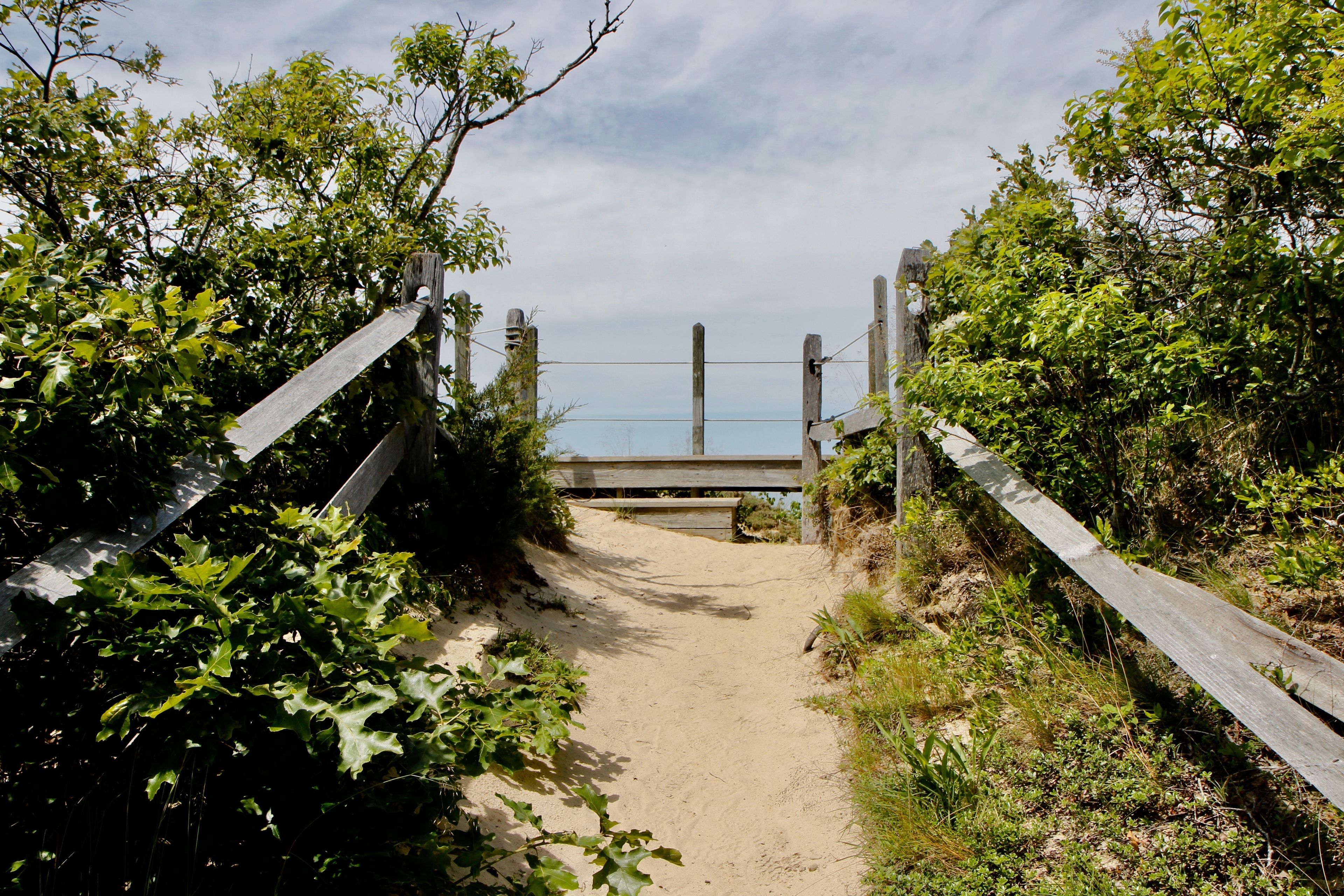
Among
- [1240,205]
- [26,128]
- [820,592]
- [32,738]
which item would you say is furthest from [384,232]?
[1240,205]

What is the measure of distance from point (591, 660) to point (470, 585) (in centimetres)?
88

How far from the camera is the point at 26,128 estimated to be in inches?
133

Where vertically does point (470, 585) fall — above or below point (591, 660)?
above

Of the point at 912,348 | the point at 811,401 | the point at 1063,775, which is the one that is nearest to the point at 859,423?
the point at 912,348

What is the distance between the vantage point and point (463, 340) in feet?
28.8

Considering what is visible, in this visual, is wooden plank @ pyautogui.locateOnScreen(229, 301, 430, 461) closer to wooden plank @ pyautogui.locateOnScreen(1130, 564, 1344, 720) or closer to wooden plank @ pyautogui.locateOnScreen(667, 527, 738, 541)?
wooden plank @ pyautogui.locateOnScreen(1130, 564, 1344, 720)

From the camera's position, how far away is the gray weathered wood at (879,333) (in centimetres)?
853

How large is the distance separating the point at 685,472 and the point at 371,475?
6.64m

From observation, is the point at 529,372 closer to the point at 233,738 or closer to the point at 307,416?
the point at 307,416

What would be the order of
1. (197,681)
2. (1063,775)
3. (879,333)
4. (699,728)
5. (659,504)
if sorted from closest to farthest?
(197,681) < (1063,775) < (699,728) < (879,333) < (659,504)

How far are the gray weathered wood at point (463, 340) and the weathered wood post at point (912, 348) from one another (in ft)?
9.12

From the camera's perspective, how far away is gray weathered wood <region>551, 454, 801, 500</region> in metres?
10.2

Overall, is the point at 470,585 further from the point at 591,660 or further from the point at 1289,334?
the point at 1289,334

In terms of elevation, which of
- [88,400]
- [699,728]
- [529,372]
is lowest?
[699,728]
